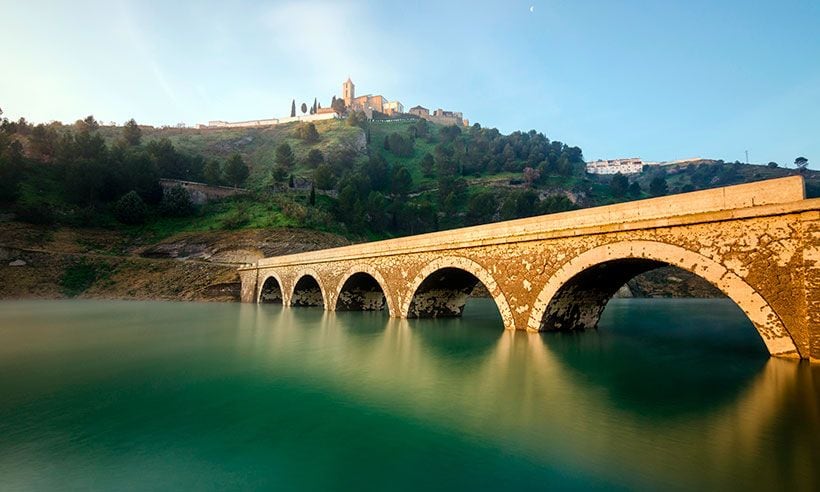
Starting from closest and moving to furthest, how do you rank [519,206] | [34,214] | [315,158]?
1. [34,214]
2. [519,206]
3. [315,158]

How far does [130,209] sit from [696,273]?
199 ft

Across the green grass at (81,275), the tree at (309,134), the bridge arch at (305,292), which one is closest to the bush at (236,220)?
the green grass at (81,275)

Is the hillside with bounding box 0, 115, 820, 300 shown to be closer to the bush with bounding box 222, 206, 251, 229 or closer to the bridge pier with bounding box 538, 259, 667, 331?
the bush with bounding box 222, 206, 251, 229

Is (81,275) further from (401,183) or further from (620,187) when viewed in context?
(620,187)

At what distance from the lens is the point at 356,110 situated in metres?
131

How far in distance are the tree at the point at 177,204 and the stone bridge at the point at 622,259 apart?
43025 mm

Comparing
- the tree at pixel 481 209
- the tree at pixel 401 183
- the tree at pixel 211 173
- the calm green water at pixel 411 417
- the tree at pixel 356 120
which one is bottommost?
the calm green water at pixel 411 417

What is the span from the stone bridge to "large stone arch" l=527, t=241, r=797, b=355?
24mm

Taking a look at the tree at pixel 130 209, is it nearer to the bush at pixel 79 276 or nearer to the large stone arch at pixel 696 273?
the bush at pixel 79 276

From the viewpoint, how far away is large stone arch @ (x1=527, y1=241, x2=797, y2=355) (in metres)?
9.31

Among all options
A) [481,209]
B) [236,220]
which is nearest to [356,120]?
[481,209]

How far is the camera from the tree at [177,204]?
56.9 meters

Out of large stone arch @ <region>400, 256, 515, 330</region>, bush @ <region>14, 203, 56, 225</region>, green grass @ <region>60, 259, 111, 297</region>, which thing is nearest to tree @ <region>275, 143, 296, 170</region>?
bush @ <region>14, 203, 56, 225</region>

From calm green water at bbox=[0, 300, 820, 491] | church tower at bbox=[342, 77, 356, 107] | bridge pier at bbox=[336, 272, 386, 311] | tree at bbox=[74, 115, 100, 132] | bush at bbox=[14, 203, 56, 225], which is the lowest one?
calm green water at bbox=[0, 300, 820, 491]
